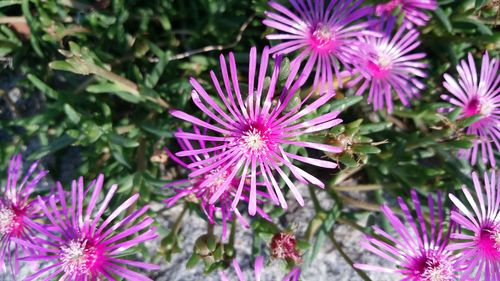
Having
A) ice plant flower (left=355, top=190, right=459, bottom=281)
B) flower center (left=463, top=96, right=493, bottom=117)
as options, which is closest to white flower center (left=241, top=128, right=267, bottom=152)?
ice plant flower (left=355, top=190, right=459, bottom=281)

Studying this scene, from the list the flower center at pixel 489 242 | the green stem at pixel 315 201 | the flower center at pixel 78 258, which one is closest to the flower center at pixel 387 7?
the green stem at pixel 315 201

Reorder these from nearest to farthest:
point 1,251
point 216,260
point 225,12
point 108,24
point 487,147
Answer: point 216,260 → point 1,251 → point 487,147 → point 108,24 → point 225,12

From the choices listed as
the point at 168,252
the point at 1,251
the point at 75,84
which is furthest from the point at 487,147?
the point at 1,251

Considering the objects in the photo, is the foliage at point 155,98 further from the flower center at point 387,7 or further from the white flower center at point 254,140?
the white flower center at point 254,140

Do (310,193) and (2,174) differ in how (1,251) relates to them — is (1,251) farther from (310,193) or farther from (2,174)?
(310,193)

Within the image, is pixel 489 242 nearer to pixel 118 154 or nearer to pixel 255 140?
pixel 255 140

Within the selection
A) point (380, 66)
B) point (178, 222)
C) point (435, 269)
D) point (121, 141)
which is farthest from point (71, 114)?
point (435, 269)
